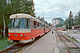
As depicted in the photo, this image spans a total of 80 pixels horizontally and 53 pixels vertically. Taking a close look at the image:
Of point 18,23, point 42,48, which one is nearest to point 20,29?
point 18,23

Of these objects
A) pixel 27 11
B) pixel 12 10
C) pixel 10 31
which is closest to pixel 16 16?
pixel 10 31

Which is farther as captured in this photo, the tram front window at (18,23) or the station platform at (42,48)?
the tram front window at (18,23)

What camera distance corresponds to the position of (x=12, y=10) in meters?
16.9

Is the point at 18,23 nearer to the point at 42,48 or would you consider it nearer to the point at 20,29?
the point at 20,29

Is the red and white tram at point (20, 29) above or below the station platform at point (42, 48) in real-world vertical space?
above

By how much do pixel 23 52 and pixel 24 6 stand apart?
42.0 feet

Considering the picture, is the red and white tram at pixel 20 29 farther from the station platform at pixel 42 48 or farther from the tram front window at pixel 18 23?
the station platform at pixel 42 48

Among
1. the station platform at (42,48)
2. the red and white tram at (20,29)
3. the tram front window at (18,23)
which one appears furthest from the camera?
the tram front window at (18,23)

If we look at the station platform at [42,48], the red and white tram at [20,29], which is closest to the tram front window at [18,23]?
the red and white tram at [20,29]

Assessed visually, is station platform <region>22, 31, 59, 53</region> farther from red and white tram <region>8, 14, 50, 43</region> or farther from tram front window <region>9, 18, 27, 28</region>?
tram front window <region>9, 18, 27, 28</region>

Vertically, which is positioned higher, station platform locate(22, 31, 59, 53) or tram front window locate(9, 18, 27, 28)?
tram front window locate(9, 18, 27, 28)

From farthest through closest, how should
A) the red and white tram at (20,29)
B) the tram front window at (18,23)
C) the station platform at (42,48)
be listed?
the tram front window at (18,23), the red and white tram at (20,29), the station platform at (42,48)

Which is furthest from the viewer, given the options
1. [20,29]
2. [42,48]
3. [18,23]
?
[18,23]

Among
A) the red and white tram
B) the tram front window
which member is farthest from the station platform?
the tram front window
